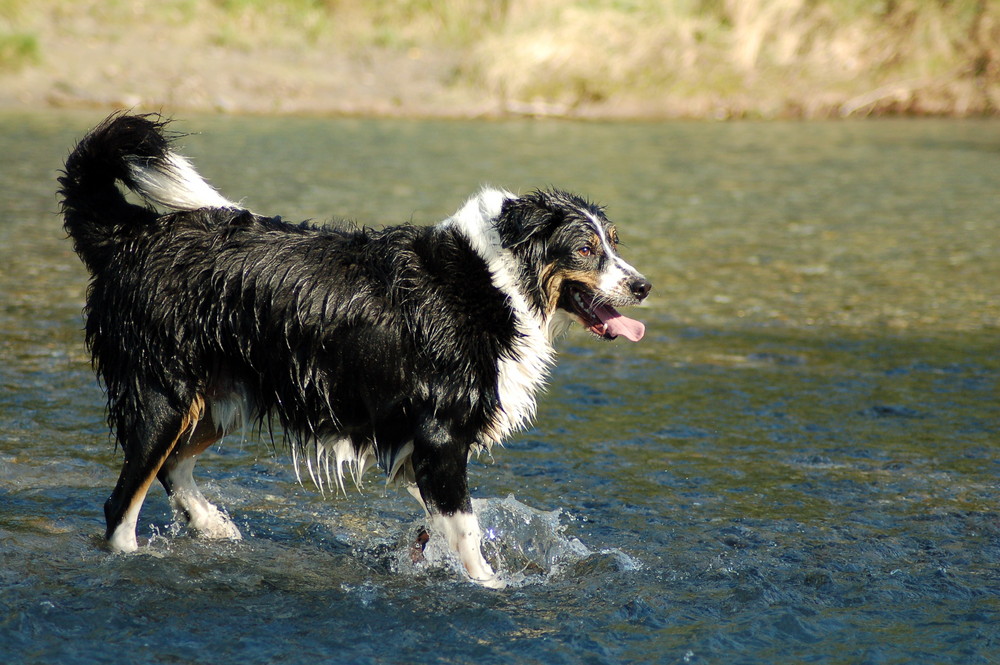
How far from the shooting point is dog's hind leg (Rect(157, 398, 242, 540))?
4836 millimetres

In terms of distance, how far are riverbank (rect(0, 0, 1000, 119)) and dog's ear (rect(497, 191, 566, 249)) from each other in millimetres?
18182

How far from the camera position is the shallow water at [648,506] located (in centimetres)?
405

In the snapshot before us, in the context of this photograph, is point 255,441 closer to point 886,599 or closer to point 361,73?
point 886,599

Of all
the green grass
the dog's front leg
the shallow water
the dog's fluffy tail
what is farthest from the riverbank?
the dog's front leg

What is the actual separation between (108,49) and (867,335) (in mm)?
18762

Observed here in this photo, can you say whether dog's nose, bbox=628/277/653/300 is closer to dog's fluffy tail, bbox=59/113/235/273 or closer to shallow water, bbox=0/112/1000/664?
shallow water, bbox=0/112/1000/664

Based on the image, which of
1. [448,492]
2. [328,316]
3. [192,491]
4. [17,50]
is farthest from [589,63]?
[448,492]

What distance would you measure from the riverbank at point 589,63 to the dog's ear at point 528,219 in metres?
18.2

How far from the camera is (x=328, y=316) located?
441 cm

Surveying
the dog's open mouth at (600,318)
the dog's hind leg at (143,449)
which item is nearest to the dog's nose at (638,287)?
the dog's open mouth at (600,318)

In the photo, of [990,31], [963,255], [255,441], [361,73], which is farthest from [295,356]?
[990,31]

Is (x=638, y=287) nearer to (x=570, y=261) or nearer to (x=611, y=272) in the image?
(x=611, y=272)

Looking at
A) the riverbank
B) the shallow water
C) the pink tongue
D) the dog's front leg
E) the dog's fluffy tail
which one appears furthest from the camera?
the riverbank

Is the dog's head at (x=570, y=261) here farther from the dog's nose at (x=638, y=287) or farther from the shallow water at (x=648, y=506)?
the shallow water at (x=648, y=506)
